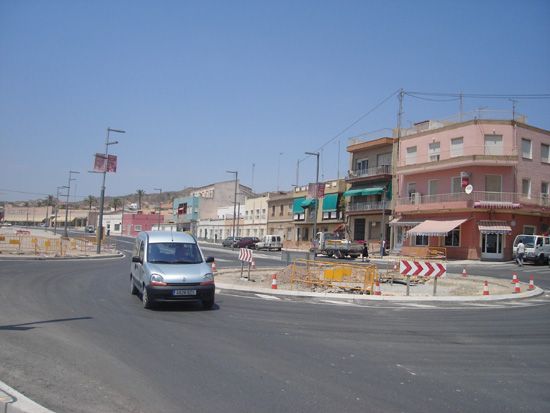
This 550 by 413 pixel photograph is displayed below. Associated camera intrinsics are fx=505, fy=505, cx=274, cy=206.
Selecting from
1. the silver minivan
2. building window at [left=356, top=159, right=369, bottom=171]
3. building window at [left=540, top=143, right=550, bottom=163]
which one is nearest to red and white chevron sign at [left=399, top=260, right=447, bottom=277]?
the silver minivan

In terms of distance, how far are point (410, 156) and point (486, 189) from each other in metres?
9.62

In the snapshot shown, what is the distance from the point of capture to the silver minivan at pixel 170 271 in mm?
11898

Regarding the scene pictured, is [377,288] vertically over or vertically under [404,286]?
over

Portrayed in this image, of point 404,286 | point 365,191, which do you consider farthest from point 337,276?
point 365,191

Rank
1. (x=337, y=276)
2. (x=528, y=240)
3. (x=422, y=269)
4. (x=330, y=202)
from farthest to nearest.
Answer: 1. (x=330, y=202)
2. (x=528, y=240)
3. (x=337, y=276)
4. (x=422, y=269)

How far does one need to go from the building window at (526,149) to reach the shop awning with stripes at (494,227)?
6325 mm

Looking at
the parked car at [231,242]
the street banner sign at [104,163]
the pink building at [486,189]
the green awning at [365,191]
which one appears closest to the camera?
the street banner sign at [104,163]

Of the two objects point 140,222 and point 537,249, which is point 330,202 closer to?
point 537,249

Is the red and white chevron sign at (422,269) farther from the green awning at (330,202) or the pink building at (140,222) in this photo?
the pink building at (140,222)

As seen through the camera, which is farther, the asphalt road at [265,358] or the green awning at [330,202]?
the green awning at [330,202]

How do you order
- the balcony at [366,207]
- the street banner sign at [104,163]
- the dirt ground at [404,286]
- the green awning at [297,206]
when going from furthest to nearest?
the green awning at [297,206] < the balcony at [366,207] < the street banner sign at [104,163] < the dirt ground at [404,286]

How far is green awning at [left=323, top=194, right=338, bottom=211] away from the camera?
62906 millimetres

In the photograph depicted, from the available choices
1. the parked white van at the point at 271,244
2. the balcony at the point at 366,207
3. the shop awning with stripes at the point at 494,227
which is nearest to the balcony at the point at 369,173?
the balcony at the point at 366,207

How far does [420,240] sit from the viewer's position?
4831 centimetres
